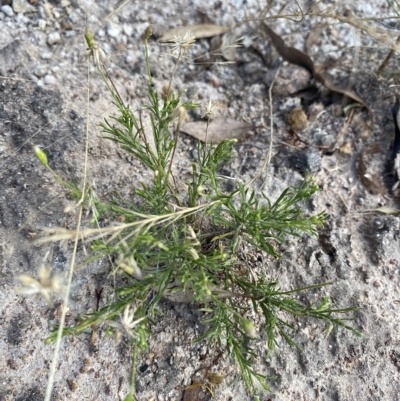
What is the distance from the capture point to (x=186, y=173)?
2.79 m

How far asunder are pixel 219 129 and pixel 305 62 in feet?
2.60

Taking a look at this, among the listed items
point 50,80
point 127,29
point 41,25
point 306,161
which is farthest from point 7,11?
point 306,161

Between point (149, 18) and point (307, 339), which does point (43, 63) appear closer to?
point (149, 18)

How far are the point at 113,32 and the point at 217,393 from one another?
2453 mm

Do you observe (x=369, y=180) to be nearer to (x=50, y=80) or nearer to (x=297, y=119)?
(x=297, y=119)

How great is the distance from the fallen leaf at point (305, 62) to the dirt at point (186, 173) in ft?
0.16

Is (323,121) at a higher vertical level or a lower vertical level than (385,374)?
higher

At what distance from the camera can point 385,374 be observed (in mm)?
2275

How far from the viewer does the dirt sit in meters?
2.21

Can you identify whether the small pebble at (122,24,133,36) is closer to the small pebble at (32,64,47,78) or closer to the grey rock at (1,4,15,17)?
the small pebble at (32,64,47,78)

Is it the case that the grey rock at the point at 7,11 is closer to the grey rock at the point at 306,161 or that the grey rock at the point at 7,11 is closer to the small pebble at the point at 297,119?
the small pebble at the point at 297,119

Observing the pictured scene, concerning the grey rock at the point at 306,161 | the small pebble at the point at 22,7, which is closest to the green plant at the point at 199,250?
the grey rock at the point at 306,161

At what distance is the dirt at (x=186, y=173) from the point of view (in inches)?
86.9

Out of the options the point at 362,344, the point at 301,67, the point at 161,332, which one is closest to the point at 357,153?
the point at 301,67
